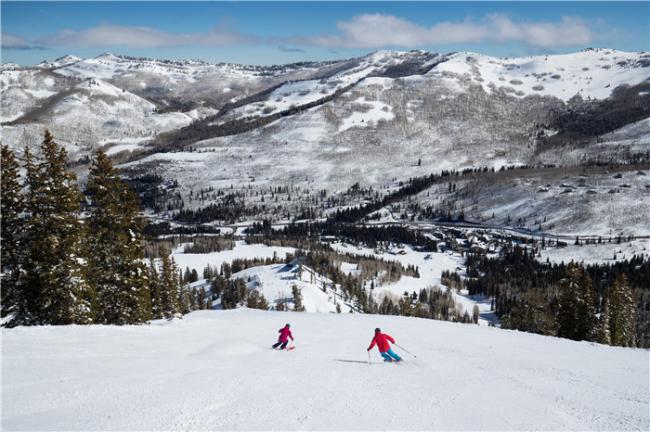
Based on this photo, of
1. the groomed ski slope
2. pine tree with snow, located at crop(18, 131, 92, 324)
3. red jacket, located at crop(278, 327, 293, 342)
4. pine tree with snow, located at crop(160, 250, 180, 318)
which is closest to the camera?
the groomed ski slope

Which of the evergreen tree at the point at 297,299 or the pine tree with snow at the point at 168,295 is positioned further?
the evergreen tree at the point at 297,299

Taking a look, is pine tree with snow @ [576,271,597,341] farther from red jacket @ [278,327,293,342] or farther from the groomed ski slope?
red jacket @ [278,327,293,342]

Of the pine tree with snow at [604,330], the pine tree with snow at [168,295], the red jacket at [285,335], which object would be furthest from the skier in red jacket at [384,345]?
the pine tree with snow at [604,330]

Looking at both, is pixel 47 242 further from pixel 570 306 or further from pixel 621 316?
pixel 621 316

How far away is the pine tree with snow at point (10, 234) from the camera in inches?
1272

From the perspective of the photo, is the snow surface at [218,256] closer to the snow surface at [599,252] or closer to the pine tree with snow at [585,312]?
the snow surface at [599,252]

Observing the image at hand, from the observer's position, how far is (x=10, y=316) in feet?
115

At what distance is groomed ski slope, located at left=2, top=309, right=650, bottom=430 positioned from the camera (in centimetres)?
1536

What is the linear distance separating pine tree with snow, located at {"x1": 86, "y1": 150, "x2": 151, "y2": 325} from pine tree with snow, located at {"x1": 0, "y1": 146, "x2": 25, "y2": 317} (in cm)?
474

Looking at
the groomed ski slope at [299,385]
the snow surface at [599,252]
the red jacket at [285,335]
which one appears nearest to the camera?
the groomed ski slope at [299,385]

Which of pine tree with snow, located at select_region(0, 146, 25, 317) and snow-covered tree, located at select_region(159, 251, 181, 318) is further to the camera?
snow-covered tree, located at select_region(159, 251, 181, 318)

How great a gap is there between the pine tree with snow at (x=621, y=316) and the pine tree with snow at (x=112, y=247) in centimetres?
5899

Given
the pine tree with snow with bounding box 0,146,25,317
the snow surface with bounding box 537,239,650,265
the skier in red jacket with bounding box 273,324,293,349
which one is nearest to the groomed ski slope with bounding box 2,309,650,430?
the skier in red jacket with bounding box 273,324,293,349

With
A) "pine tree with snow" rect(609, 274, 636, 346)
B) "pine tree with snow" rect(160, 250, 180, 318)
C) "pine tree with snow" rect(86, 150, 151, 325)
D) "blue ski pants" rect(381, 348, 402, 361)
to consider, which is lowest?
"pine tree with snow" rect(609, 274, 636, 346)
